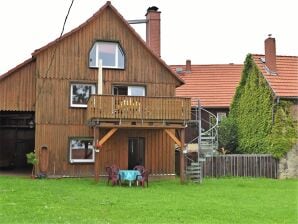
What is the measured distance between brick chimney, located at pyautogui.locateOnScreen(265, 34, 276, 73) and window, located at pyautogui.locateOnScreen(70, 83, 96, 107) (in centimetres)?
1123

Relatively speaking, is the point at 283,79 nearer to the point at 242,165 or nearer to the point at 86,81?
the point at 242,165

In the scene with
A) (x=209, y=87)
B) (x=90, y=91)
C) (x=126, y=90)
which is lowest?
(x=90, y=91)

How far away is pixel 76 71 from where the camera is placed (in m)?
24.0

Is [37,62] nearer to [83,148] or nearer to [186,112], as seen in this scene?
[83,148]

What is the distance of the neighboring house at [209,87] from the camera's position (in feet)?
112

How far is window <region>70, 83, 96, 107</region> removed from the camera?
24031 millimetres

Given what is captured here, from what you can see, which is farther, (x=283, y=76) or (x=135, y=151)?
(x=283, y=76)

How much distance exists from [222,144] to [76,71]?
11.4 m

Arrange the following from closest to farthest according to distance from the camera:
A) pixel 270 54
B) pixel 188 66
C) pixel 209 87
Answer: pixel 270 54
pixel 209 87
pixel 188 66

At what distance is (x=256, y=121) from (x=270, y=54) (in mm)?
4215

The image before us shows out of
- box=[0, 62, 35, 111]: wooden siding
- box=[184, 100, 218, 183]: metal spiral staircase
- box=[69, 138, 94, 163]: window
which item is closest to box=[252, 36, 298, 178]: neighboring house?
box=[184, 100, 218, 183]: metal spiral staircase

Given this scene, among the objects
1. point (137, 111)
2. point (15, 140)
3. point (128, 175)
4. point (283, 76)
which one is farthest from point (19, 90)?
point (283, 76)

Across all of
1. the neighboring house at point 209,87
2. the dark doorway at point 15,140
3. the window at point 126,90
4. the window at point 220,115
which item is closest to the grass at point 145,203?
the window at point 126,90

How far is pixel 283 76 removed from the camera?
2862 cm
